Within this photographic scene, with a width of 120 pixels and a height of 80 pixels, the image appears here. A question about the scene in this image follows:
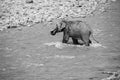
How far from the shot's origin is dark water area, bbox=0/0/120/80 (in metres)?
9.64

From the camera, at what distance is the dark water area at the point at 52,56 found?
9641mm

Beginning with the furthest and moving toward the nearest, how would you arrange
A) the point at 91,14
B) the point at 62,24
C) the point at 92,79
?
the point at 91,14, the point at 62,24, the point at 92,79

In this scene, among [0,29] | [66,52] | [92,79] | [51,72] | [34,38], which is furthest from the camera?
[0,29]

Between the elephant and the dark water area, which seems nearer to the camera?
Answer: the dark water area

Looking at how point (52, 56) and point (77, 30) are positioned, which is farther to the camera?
point (77, 30)

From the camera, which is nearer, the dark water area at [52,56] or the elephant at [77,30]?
the dark water area at [52,56]

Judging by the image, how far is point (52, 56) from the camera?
11.5 metres

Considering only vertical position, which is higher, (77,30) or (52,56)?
(77,30)

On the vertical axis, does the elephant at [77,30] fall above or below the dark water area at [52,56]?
above

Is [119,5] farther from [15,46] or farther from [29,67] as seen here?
[29,67]

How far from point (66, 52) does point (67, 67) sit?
1733 millimetres

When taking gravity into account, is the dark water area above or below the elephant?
below

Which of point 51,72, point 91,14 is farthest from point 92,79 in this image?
Result: point 91,14

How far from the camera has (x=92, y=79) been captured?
9016 mm
